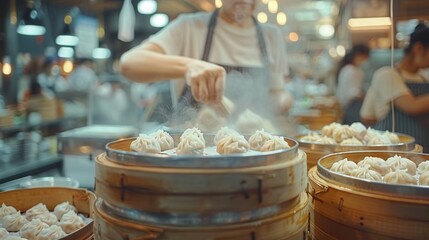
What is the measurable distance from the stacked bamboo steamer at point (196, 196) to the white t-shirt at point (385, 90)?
2719 millimetres

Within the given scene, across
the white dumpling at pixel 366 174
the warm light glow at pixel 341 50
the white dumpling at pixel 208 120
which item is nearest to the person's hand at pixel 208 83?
the white dumpling at pixel 208 120

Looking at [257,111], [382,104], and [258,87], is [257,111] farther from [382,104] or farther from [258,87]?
[382,104]

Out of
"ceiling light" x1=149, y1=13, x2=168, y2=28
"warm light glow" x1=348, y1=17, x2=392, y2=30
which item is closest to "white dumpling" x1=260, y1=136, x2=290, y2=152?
"warm light glow" x1=348, y1=17, x2=392, y2=30

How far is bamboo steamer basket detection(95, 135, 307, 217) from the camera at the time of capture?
1127mm

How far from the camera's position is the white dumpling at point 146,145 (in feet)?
4.95

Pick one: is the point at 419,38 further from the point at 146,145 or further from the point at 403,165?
the point at 146,145

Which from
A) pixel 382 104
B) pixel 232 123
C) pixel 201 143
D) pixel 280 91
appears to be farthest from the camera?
pixel 382 104

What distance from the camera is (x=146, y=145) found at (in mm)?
1519

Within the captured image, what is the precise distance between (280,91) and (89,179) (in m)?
2.15

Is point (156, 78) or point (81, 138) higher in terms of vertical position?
point (156, 78)

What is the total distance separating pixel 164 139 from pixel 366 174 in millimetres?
877

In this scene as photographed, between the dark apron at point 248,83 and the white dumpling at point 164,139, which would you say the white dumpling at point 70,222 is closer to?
the white dumpling at point 164,139

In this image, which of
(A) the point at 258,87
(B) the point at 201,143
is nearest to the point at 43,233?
(B) the point at 201,143

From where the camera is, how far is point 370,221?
4.33 ft
